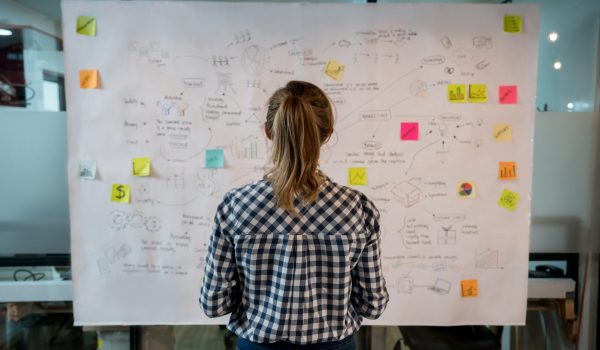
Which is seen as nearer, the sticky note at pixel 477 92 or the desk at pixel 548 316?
the sticky note at pixel 477 92

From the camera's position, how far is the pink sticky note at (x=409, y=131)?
1.80 m

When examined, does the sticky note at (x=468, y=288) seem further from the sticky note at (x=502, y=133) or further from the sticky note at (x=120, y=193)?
the sticky note at (x=120, y=193)

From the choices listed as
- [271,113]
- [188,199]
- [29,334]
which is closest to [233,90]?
[188,199]

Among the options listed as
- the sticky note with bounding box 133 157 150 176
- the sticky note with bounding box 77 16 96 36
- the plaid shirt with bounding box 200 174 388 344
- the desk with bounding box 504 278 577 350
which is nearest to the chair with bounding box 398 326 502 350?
the desk with bounding box 504 278 577 350

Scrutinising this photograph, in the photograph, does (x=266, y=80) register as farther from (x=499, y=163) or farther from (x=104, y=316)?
(x=104, y=316)

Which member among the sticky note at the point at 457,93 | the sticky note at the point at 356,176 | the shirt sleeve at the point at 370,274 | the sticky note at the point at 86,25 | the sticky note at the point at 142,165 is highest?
the sticky note at the point at 86,25

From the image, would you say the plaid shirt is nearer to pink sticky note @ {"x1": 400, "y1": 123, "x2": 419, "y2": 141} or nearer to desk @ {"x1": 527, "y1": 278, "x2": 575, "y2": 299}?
pink sticky note @ {"x1": 400, "y1": 123, "x2": 419, "y2": 141}

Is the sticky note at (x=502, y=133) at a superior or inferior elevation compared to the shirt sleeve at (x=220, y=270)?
superior

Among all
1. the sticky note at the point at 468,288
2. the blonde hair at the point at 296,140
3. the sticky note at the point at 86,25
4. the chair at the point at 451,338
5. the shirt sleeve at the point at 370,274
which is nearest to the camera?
the blonde hair at the point at 296,140

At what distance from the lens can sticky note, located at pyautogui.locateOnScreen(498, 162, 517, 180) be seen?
183 cm

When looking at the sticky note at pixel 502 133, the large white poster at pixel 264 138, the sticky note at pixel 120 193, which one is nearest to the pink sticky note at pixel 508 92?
the large white poster at pixel 264 138

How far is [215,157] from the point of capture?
1.79m

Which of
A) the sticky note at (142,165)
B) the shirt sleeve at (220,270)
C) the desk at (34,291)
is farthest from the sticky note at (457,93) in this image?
the desk at (34,291)

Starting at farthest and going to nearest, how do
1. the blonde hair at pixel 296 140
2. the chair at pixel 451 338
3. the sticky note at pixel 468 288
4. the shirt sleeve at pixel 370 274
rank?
the chair at pixel 451 338
the sticky note at pixel 468 288
the shirt sleeve at pixel 370 274
the blonde hair at pixel 296 140
